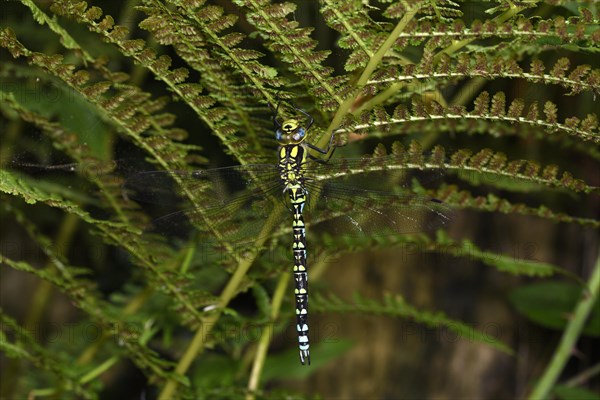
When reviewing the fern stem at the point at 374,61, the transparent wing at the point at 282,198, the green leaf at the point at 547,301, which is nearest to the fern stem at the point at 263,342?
the transparent wing at the point at 282,198

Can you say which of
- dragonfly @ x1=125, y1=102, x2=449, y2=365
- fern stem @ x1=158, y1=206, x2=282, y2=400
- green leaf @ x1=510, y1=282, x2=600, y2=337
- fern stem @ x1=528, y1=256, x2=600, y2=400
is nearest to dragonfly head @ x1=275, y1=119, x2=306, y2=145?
dragonfly @ x1=125, y1=102, x2=449, y2=365

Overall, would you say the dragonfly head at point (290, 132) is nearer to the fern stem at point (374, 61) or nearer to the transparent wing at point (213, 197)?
the transparent wing at point (213, 197)

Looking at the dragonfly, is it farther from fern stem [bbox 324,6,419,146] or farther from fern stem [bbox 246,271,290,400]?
fern stem [bbox 324,6,419,146]

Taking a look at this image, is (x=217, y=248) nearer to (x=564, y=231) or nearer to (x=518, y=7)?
(x=518, y=7)

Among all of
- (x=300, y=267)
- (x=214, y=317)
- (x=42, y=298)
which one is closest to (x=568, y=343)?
(x=300, y=267)

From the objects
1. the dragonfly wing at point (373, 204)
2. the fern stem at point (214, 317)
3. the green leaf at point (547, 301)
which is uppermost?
the green leaf at point (547, 301)

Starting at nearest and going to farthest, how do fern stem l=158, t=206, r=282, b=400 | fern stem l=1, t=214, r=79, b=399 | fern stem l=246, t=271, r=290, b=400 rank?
fern stem l=158, t=206, r=282, b=400 → fern stem l=246, t=271, r=290, b=400 → fern stem l=1, t=214, r=79, b=399
